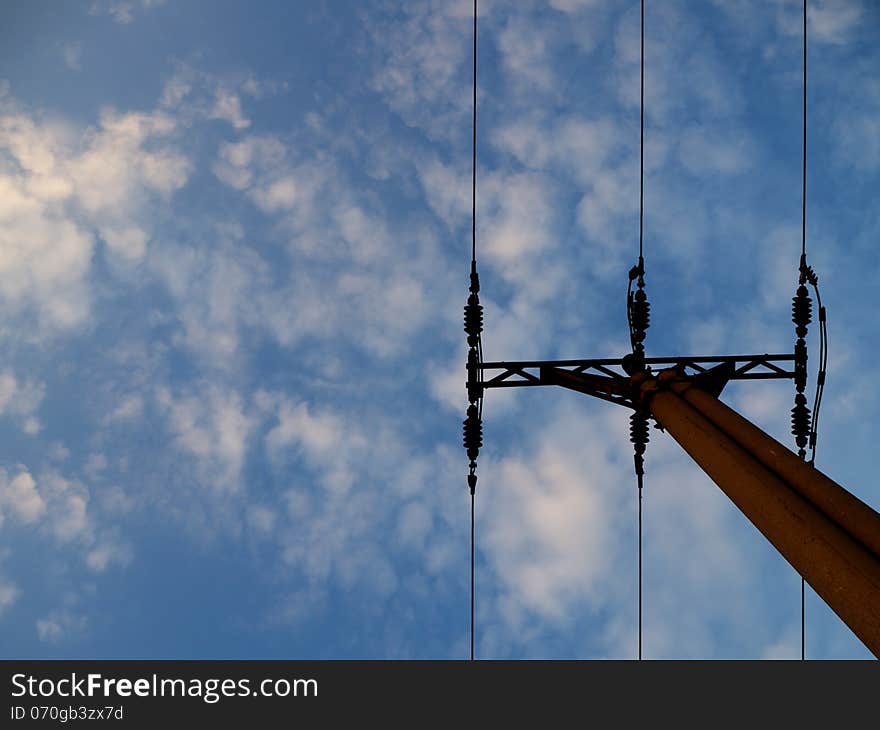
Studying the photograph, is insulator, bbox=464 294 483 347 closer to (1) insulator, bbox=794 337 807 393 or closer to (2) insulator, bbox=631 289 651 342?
(2) insulator, bbox=631 289 651 342

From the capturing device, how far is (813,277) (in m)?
11.2

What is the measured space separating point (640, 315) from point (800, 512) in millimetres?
5905

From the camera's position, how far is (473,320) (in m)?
12.3

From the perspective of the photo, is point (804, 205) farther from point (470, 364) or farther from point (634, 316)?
point (470, 364)

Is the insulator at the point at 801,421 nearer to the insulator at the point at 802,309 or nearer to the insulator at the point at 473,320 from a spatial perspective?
the insulator at the point at 802,309

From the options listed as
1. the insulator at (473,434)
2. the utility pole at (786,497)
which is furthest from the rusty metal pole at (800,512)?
the insulator at (473,434)

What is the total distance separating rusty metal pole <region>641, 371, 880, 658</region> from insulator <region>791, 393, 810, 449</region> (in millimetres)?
6102

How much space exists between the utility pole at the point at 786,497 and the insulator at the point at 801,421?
15.5ft

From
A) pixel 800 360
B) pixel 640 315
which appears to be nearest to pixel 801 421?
pixel 800 360

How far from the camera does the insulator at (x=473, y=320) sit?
480 inches

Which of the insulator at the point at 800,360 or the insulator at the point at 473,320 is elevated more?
the insulator at the point at 473,320

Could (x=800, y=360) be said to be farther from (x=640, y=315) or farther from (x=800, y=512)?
(x=800, y=512)

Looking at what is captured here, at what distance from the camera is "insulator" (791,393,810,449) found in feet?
39.3

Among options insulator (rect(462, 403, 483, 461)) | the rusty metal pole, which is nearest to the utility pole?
the rusty metal pole
